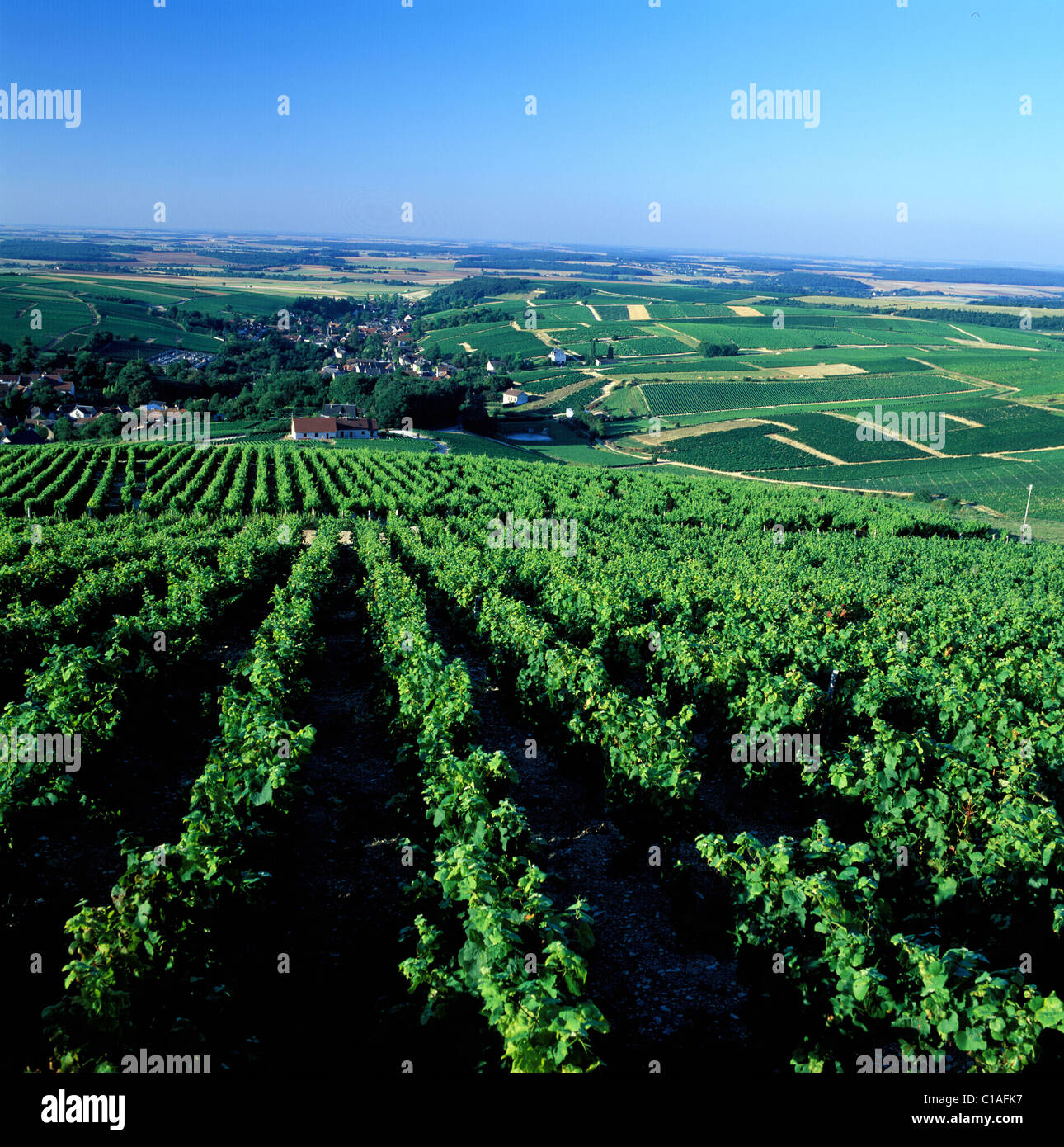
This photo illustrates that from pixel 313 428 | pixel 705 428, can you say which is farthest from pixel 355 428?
pixel 705 428

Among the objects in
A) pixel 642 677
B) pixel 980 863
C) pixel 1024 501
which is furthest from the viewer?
pixel 1024 501

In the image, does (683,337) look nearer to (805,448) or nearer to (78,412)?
(805,448)

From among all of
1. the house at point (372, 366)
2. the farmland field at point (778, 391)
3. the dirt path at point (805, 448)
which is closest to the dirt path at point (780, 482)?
the dirt path at point (805, 448)

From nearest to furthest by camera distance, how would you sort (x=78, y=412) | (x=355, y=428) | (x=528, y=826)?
(x=528, y=826), (x=355, y=428), (x=78, y=412)

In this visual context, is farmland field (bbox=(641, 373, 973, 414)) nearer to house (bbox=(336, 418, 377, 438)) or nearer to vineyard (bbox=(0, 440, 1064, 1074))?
house (bbox=(336, 418, 377, 438))

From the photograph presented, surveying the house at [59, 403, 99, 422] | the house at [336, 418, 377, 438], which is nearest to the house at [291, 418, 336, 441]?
the house at [336, 418, 377, 438]
